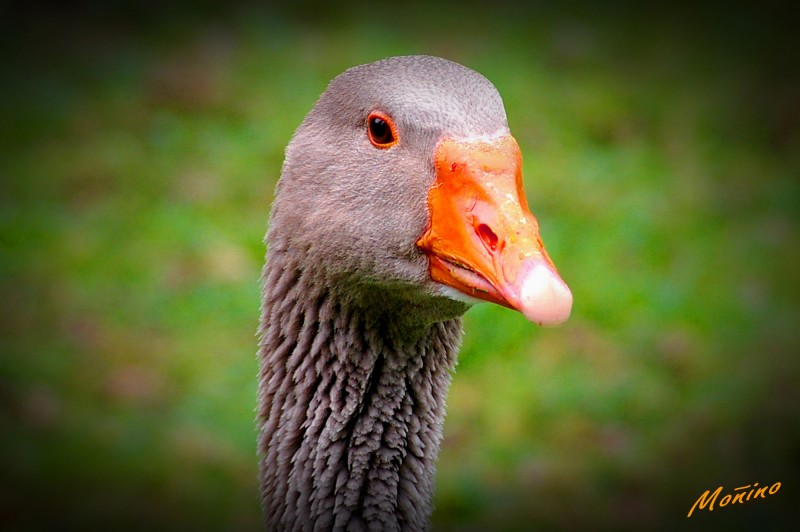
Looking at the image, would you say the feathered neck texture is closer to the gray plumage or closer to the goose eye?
the gray plumage

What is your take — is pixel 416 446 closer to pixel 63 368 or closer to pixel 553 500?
pixel 553 500

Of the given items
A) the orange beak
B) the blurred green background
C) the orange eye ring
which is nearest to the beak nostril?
the orange beak

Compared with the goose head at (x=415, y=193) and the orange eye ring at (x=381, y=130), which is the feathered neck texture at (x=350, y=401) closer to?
the goose head at (x=415, y=193)

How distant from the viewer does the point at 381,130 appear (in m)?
3.16

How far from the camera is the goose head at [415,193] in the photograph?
2787 millimetres

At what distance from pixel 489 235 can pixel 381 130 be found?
0.58 m

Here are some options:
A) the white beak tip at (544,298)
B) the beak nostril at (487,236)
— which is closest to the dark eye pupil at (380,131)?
the beak nostril at (487,236)

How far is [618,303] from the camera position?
7.24 metres

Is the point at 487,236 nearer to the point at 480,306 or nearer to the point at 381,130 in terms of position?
the point at 381,130

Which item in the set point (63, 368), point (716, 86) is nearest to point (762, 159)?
point (716, 86)

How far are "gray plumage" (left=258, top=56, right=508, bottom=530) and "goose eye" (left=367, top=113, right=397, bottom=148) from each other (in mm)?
31

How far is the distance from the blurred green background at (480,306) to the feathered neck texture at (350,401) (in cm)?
267

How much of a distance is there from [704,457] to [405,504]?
359 centimetres
